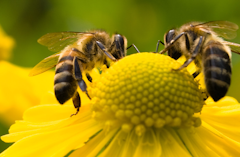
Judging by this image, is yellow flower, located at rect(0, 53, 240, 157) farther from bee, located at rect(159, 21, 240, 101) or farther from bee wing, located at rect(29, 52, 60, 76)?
bee wing, located at rect(29, 52, 60, 76)

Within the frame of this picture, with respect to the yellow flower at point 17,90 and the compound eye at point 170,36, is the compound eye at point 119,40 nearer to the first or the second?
the compound eye at point 170,36

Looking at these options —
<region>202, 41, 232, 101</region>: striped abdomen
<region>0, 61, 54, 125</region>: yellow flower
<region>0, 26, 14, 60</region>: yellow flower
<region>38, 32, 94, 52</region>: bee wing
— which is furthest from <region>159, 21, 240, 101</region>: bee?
<region>0, 26, 14, 60</region>: yellow flower

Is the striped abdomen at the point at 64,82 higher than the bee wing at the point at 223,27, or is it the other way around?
the striped abdomen at the point at 64,82

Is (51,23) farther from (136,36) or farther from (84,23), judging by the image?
(136,36)

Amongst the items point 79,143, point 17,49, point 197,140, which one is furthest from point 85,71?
point 17,49

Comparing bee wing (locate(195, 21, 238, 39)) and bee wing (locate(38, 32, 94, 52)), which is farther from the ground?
Answer: bee wing (locate(38, 32, 94, 52))

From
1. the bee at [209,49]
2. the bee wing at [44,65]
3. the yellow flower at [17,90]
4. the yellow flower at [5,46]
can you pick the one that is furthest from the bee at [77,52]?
the yellow flower at [5,46]

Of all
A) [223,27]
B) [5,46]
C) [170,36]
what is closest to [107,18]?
[5,46]
